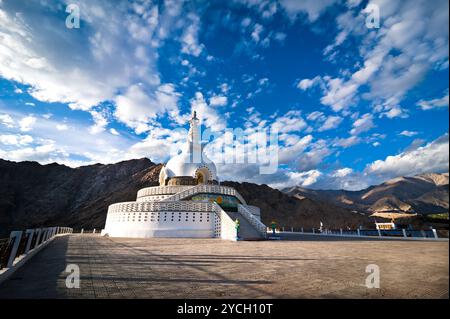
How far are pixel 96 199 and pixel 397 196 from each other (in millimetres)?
153008

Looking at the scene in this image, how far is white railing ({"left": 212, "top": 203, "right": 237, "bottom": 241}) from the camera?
20641 millimetres

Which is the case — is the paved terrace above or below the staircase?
below

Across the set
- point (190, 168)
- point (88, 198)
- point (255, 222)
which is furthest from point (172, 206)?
point (88, 198)

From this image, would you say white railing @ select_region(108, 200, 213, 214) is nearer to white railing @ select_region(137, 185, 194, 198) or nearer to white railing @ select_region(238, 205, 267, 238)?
white railing @ select_region(238, 205, 267, 238)

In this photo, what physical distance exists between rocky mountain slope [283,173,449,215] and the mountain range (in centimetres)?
95

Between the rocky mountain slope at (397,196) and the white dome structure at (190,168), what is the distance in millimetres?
94097

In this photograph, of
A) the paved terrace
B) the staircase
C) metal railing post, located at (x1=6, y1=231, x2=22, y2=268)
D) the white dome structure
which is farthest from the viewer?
the white dome structure

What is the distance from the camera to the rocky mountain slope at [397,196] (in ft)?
362

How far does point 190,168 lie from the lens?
34.7m

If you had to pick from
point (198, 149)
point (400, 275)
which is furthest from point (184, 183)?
point (400, 275)

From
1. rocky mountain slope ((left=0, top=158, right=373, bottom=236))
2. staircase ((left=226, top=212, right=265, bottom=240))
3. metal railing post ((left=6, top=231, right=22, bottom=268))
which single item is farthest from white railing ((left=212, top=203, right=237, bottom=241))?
rocky mountain slope ((left=0, top=158, right=373, bottom=236))
